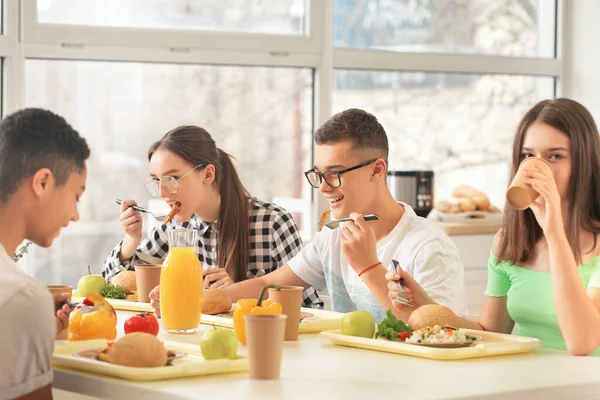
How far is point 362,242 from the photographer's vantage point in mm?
2693

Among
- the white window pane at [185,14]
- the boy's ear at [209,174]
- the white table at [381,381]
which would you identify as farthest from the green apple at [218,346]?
the white window pane at [185,14]

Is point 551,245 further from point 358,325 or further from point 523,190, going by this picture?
point 358,325

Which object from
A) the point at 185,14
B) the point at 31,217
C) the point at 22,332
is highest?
the point at 185,14

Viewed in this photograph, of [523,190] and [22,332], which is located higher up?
[523,190]

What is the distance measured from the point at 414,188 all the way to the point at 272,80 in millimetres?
923

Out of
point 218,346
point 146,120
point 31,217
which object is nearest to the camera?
point 31,217

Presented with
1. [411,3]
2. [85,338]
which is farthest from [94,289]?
[411,3]

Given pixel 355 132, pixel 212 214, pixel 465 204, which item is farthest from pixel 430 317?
pixel 465 204

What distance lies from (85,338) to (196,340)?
26 centimetres

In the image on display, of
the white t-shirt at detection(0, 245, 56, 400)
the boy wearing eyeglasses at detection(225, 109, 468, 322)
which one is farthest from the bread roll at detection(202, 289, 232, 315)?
the white t-shirt at detection(0, 245, 56, 400)

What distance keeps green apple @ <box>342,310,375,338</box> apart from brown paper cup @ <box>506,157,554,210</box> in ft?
1.49

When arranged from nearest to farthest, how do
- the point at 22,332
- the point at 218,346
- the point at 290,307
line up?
the point at 22,332 < the point at 218,346 < the point at 290,307

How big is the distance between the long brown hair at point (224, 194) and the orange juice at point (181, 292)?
983 millimetres

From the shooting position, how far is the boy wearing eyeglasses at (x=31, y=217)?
1751 mm
